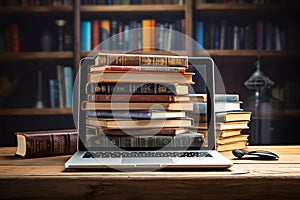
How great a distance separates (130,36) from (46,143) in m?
1.55

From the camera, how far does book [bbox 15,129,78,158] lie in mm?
951

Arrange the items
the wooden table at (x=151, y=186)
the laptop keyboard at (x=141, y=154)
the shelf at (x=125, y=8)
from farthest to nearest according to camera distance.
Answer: the shelf at (x=125, y=8) < the laptop keyboard at (x=141, y=154) < the wooden table at (x=151, y=186)

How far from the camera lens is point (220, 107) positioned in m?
1.11

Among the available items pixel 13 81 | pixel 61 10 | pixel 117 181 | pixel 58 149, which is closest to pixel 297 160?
pixel 117 181

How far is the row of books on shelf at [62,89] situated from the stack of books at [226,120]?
148cm

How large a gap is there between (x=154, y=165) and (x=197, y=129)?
0.29 m

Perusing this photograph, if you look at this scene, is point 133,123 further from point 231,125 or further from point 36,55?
point 36,55

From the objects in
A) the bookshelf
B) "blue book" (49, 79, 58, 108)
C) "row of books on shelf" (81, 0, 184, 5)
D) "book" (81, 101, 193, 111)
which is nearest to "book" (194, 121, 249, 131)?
"book" (81, 101, 193, 111)

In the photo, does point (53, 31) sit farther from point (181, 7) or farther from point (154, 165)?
point (154, 165)

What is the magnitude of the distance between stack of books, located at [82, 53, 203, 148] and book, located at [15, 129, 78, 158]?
8 centimetres

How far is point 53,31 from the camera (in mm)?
2529

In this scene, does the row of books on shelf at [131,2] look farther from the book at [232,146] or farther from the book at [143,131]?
the book at [143,131]

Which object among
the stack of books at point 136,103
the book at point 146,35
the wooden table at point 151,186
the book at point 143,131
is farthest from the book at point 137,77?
the book at point 146,35

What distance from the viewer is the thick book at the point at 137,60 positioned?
37.3 inches
